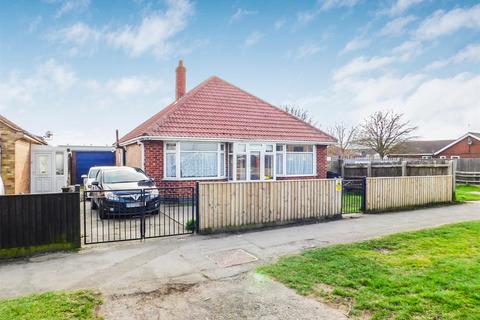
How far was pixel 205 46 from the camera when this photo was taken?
15.4 meters

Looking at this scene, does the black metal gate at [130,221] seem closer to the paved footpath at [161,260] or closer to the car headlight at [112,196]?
the car headlight at [112,196]

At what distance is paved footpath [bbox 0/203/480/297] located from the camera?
4.49 metres

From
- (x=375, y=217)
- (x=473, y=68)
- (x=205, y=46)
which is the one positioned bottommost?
(x=375, y=217)

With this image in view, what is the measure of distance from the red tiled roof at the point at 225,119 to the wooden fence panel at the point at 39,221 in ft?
21.4

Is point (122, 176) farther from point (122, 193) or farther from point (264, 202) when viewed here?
point (264, 202)

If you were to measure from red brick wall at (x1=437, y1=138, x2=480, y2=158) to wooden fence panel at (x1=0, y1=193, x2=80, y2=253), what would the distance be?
4443cm

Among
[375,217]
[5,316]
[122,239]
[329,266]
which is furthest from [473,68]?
[5,316]

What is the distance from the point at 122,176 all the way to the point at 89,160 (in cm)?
1437

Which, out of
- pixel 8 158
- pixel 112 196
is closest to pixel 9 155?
pixel 8 158

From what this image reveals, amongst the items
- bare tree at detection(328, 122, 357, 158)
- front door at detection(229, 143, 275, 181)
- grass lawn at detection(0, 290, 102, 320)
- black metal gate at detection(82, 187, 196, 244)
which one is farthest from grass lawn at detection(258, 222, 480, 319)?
bare tree at detection(328, 122, 357, 158)

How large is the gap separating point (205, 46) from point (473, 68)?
13.9 m

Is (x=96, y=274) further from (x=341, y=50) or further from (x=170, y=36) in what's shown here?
(x=341, y=50)

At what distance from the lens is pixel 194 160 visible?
1345 centimetres

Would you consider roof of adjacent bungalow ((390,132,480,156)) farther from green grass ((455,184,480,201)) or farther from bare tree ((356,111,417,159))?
green grass ((455,184,480,201))
